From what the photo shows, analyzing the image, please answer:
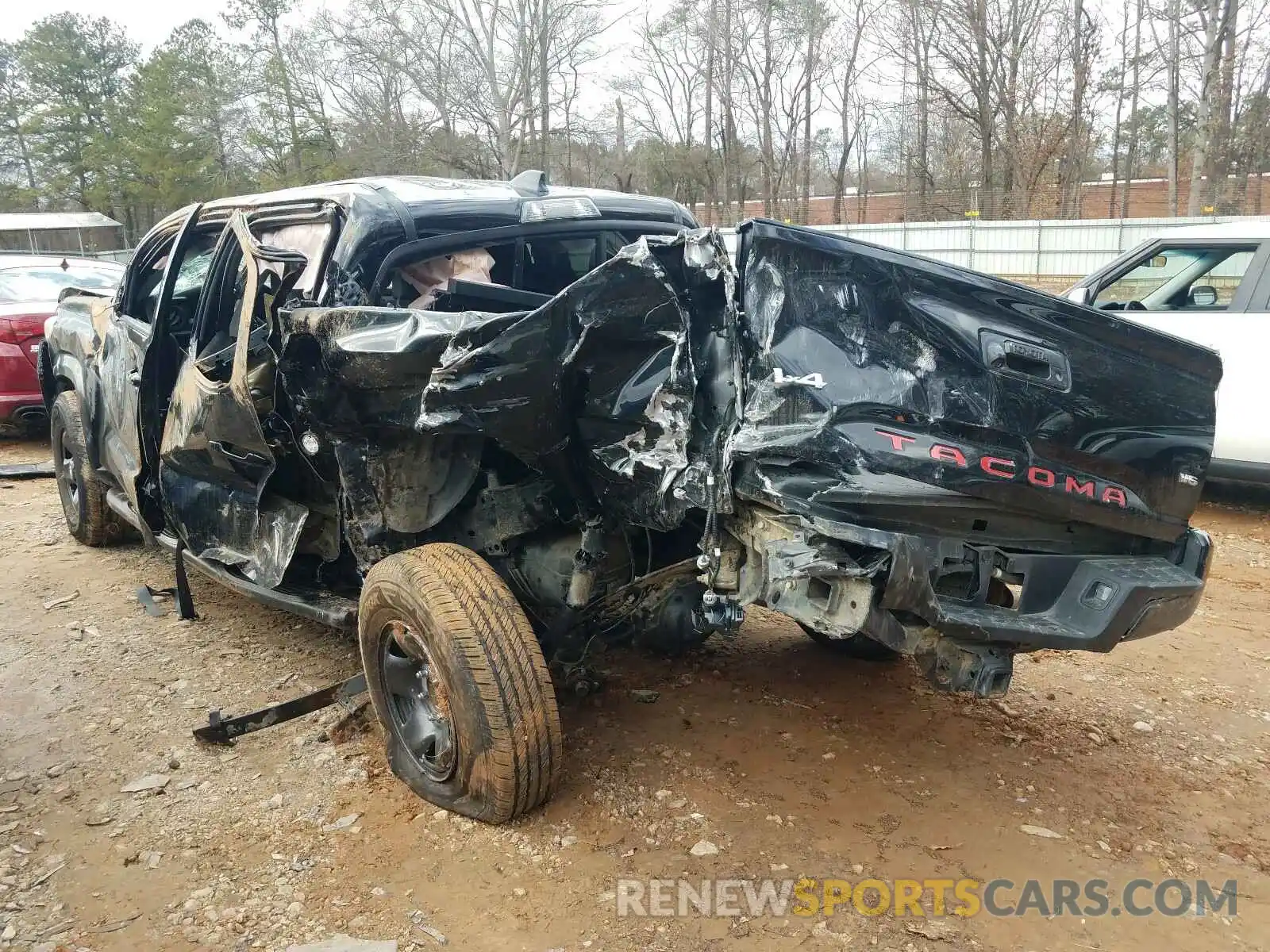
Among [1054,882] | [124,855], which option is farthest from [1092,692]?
[124,855]

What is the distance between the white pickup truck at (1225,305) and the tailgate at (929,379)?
3858 mm

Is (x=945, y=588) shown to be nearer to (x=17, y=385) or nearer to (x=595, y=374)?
(x=595, y=374)

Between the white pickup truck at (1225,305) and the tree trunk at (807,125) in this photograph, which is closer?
the white pickup truck at (1225,305)

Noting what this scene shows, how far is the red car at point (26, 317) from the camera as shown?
8.30m

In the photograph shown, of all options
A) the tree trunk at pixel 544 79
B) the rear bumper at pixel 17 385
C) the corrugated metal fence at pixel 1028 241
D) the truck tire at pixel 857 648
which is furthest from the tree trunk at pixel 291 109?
the truck tire at pixel 857 648

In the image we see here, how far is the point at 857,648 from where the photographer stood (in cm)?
398

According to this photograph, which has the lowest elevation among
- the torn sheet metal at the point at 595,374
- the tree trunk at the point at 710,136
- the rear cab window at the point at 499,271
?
the torn sheet metal at the point at 595,374

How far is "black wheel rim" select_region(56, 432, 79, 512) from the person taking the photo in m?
5.64

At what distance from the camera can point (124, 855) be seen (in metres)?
2.77

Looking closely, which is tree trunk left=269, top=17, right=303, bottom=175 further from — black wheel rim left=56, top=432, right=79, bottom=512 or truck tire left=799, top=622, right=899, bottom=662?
truck tire left=799, top=622, right=899, bottom=662

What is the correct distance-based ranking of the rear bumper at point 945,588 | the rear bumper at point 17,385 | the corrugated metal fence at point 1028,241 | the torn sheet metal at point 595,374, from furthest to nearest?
the corrugated metal fence at point 1028,241 < the rear bumper at point 17,385 < the torn sheet metal at point 595,374 < the rear bumper at point 945,588

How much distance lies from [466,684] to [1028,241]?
65.4 ft

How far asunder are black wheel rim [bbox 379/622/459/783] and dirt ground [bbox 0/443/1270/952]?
16cm

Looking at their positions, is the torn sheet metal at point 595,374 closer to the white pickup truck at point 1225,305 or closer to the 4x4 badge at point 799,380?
the 4x4 badge at point 799,380
